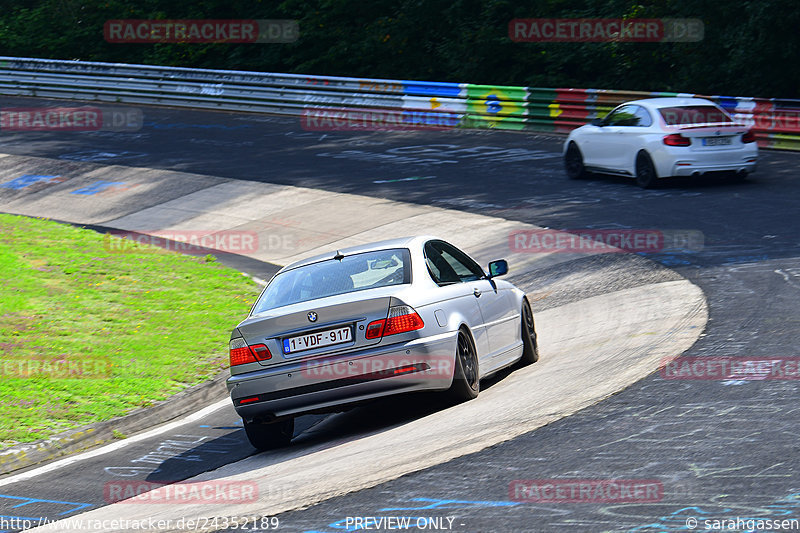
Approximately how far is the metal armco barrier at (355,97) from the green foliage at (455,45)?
3534 mm

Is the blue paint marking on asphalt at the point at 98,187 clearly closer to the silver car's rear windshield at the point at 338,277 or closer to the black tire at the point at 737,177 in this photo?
the black tire at the point at 737,177

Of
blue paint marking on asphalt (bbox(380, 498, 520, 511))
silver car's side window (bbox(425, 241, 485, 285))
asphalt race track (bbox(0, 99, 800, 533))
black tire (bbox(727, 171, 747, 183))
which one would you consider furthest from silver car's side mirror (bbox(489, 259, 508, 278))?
black tire (bbox(727, 171, 747, 183))

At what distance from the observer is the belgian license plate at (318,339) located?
25.8 ft

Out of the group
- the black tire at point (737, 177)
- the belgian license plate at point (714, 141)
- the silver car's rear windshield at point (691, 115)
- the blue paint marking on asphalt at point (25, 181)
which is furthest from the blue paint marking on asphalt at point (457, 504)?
the blue paint marking on asphalt at point (25, 181)

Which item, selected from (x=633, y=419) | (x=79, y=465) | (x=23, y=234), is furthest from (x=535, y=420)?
(x=23, y=234)

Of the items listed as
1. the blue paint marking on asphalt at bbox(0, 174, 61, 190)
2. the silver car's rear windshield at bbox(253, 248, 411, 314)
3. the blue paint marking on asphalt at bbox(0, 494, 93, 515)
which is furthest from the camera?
the blue paint marking on asphalt at bbox(0, 174, 61, 190)

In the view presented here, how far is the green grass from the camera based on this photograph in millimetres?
9984

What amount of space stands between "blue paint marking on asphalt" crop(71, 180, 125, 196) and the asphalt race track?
3550 millimetres

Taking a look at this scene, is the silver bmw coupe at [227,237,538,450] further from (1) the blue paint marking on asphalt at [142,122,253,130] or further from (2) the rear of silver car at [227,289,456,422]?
(1) the blue paint marking on asphalt at [142,122,253,130]

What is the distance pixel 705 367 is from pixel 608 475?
2596 millimetres

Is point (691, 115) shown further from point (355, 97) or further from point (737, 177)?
point (355, 97)

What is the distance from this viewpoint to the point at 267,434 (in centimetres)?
824

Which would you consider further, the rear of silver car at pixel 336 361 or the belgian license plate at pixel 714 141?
the belgian license plate at pixel 714 141

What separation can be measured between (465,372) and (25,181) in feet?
65.9
